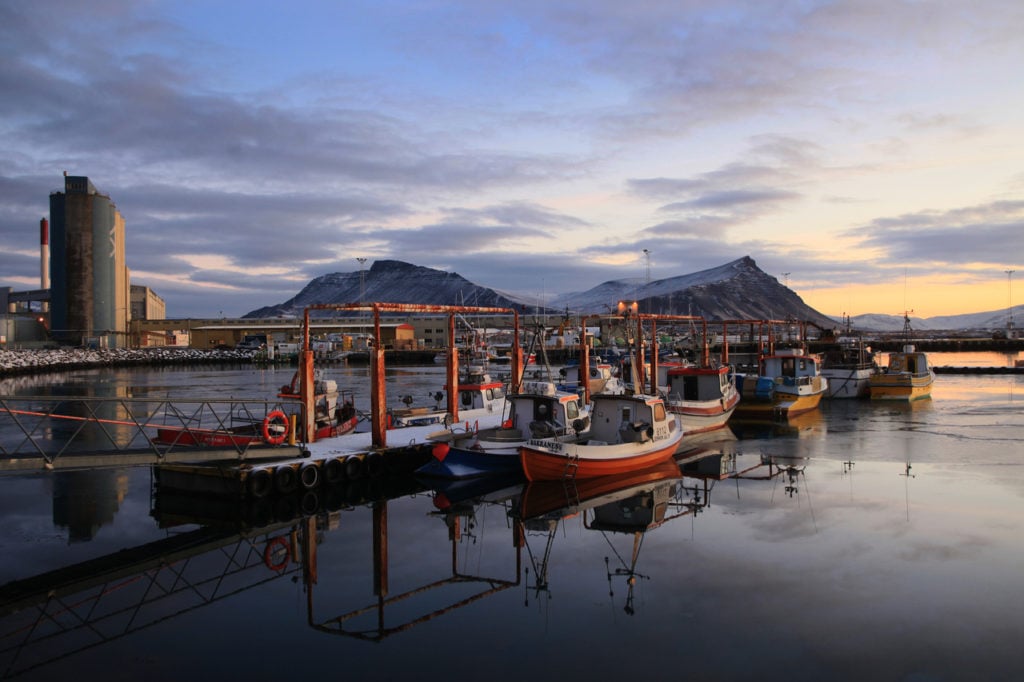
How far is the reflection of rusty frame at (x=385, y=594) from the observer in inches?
538

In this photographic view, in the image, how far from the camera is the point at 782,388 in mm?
47719

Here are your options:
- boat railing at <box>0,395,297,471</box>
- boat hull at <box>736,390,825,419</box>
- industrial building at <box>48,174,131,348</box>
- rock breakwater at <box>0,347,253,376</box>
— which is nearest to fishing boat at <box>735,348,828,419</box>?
boat hull at <box>736,390,825,419</box>

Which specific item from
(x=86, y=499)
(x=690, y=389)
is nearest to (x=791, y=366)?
(x=690, y=389)

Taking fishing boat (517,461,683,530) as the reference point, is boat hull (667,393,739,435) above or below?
above

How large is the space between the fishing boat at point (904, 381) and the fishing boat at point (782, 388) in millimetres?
6047

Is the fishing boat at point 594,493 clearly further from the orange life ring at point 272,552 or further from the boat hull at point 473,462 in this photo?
the orange life ring at point 272,552

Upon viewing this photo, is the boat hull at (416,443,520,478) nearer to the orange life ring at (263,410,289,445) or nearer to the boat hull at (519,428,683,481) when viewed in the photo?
the boat hull at (519,428,683,481)

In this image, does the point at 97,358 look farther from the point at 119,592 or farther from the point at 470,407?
the point at 119,592

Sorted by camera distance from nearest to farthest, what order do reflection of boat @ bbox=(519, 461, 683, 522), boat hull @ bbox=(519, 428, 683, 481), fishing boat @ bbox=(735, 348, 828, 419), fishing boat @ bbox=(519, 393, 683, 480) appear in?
reflection of boat @ bbox=(519, 461, 683, 522) < boat hull @ bbox=(519, 428, 683, 481) < fishing boat @ bbox=(519, 393, 683, 480) < fishing boat @ bbox=(735, 348, 828, 419)

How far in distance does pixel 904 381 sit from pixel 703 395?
76.2 feet

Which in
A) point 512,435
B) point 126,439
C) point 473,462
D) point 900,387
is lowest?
point 126,439

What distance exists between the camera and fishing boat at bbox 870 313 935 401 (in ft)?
180

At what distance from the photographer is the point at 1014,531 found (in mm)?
19469

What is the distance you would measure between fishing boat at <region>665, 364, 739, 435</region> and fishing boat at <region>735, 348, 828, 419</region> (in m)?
5.82
